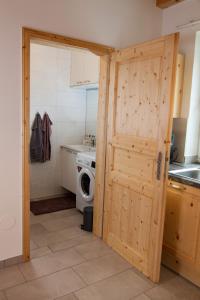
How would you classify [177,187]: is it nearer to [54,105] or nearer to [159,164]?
[159,164]

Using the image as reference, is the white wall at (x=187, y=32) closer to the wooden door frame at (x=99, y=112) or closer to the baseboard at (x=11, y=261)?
the wooden door frame at (x=99, y=112)

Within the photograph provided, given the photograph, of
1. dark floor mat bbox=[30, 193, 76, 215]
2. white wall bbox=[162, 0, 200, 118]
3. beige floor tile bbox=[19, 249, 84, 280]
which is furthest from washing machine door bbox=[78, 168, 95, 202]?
white wall bbox=[162, 0, 200, 118]

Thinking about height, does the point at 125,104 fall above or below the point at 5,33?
below

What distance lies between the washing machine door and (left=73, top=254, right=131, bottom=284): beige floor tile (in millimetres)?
877

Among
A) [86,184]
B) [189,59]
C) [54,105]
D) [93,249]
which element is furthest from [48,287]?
[54,105]

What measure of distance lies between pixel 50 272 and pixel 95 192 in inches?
38.7

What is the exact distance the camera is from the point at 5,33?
6.75 feet

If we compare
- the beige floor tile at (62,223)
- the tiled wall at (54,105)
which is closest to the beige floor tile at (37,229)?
the beige floor tile at (62,223)

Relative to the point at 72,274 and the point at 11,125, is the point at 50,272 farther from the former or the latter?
the point at 11,125

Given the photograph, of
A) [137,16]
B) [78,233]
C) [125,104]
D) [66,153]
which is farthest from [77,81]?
[78,233]

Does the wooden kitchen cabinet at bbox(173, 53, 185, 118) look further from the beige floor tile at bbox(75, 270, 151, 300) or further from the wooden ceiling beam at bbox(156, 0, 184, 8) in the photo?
the beige floor tile at bbox(75, 270, 151, 300)

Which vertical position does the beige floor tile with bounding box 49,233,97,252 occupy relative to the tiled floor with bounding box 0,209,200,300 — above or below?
above

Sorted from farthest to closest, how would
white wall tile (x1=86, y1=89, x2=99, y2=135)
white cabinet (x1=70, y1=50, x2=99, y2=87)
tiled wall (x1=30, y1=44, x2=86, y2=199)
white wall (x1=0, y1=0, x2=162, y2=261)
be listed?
white wall tile (x1=86, y1=89, x2=99, y2=135)
tiled wall (x1=30, y1=44, x2=86, y2=199)
white cabinet (x1=70, y1=50, x2=99, y2=87)
white wall (x1=0, y1=0, x2=162, y2=261)

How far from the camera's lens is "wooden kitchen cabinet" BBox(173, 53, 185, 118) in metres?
2.70
